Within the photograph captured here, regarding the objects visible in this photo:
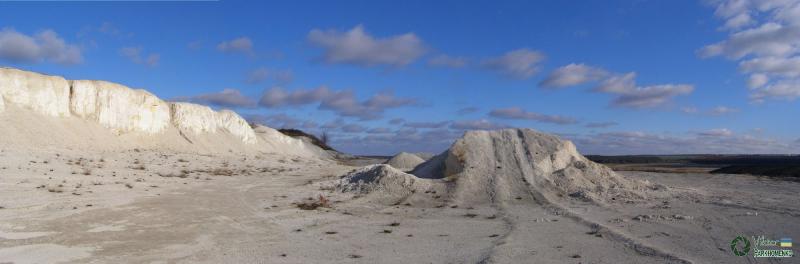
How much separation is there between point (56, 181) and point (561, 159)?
1582 centimetres

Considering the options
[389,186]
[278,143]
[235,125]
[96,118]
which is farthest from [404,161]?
[278,143]

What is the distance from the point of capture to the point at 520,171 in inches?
609

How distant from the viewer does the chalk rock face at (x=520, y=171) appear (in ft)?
45.4

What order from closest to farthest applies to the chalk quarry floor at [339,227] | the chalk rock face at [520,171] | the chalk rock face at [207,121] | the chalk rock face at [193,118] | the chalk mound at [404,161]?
the chalk quarry floor at [339,227], the chalk rock face at [520,171], the chalk mound at [404,161], the chalk rock face at [193,118], the chalk rock face at [207,121]

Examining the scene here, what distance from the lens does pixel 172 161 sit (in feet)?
80.6

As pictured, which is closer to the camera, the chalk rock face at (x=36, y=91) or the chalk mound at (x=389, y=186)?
the chalk mound at (x=389, y=186)

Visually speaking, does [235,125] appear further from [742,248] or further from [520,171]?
[742,248]

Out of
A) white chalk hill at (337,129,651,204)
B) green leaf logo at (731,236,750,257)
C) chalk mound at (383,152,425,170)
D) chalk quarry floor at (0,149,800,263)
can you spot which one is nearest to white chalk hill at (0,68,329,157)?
chalk quarry floor at (0,149,800,263)

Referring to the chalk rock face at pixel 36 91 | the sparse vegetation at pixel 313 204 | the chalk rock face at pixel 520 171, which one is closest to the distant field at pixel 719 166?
the chalk rock face at pixel 520 171

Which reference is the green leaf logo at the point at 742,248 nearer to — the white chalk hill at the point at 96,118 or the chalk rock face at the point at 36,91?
the white chalk hill at the point at 96,118

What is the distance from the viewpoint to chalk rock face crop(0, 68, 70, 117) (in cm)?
2380

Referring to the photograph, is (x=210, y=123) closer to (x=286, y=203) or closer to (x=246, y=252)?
(x=286, y=203)

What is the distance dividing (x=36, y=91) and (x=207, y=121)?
15150mm

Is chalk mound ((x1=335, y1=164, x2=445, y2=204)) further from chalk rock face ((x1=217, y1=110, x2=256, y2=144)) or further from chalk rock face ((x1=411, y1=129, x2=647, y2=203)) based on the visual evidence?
chalk rock face ((x1=217, y1=110, x2=256, y2=144))
